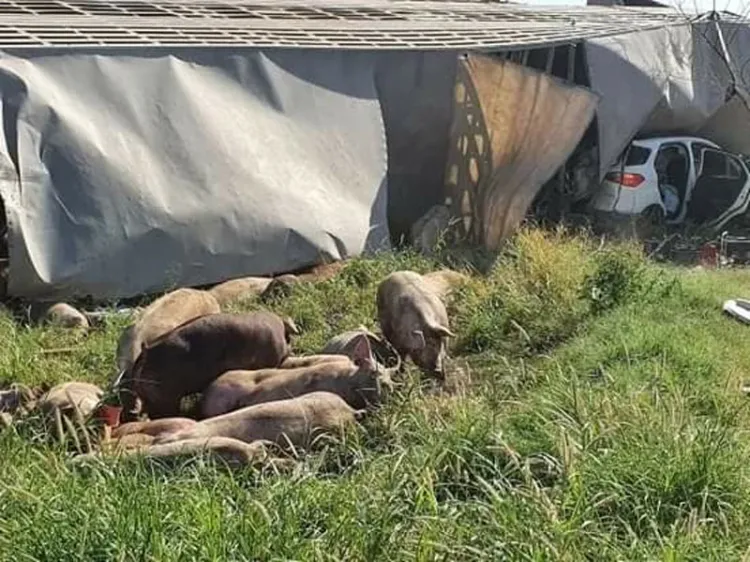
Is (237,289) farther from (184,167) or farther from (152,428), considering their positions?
(152,428)

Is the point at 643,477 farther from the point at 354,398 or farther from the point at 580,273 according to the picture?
the point at 580,273

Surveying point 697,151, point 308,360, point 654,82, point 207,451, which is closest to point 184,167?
point 308,360

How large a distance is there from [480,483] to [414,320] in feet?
10.8

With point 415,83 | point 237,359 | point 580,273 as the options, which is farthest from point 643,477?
point 415,83

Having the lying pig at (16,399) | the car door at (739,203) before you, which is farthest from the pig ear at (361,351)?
the car door at (739,203)

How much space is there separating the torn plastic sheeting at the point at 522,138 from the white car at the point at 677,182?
2152 millimetres

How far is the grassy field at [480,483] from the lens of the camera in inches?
165

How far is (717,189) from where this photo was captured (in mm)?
16281

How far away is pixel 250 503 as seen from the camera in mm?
4430

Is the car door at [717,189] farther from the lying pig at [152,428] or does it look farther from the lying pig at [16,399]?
the lying pig at [16,399]

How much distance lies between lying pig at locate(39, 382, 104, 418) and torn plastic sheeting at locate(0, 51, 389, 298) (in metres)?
3.70

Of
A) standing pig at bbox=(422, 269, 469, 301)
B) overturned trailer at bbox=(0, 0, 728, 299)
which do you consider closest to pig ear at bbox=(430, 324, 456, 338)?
standing pig at bbox=(422, 269, 469, 301)

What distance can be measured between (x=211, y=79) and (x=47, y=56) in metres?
1.79

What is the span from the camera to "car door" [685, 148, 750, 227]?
16.2m
